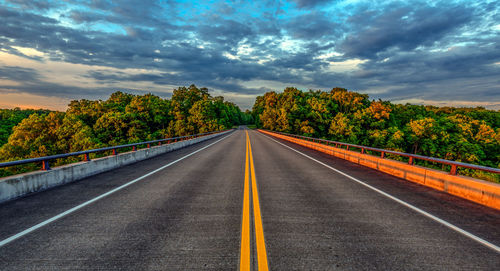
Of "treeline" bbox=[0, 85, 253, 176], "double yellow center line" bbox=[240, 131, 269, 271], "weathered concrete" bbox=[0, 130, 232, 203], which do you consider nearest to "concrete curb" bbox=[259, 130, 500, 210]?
"double yellow center line" bbox=[240, 131, 269, 271]

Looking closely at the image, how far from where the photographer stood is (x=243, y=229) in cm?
410

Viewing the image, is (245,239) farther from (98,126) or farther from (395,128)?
(98,126)

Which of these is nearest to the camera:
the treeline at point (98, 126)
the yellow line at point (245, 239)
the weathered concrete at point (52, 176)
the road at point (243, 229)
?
the yellow line at point (245, 239)

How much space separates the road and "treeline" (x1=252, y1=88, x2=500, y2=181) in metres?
37.9

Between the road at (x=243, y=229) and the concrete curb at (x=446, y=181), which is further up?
the concrete curb at (x=446, y=181)

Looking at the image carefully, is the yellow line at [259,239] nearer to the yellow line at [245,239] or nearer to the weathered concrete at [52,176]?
the yellow line at [245,239]

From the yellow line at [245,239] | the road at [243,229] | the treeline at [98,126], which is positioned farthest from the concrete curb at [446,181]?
the treeline at [98,126]

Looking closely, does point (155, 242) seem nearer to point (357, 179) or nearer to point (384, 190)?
point (384, 190)

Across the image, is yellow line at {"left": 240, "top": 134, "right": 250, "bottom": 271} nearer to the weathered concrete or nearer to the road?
the road

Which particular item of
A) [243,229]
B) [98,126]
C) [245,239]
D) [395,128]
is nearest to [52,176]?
[243,229]

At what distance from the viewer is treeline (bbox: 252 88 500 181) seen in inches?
1668

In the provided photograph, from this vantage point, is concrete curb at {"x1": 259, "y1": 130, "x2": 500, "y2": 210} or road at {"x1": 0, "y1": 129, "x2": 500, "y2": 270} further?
concrete curb at {"x1": 259, "y1": 130, "x2": 500, "y2": 210}

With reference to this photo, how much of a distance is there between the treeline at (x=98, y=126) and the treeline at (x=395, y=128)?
109 ft

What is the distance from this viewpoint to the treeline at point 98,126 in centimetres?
3997
